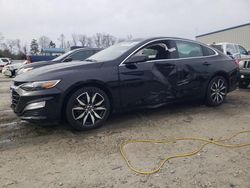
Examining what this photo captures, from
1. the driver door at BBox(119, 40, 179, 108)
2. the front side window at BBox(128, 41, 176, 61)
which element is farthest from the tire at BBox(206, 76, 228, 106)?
the front side window at BBox(128, 41, 176, 61)

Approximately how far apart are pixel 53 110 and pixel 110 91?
1.00 meters

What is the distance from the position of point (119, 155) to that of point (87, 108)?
112 centimetres

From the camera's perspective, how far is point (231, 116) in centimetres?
522

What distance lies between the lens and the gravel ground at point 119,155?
2.84 metres

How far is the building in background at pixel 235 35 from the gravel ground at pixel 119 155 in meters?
28.2

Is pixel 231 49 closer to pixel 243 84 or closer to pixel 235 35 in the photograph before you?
pixel 243 84

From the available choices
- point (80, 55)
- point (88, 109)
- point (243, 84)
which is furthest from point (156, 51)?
point (80, 55)

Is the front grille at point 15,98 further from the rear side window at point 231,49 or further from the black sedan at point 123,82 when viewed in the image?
the rear side window at point 231,49

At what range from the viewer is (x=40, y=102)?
154 inches

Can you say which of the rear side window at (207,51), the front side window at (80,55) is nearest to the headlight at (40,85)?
the rear side window at (207,51)

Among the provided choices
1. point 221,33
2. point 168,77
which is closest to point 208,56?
point 168,77

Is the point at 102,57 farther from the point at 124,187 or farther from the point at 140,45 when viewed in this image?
the point at 124,187

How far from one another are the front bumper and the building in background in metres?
30.3

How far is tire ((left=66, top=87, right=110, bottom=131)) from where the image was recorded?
412 centimetres
